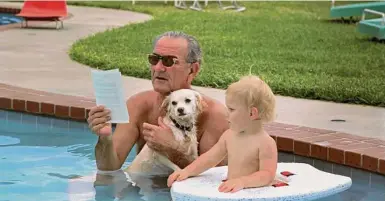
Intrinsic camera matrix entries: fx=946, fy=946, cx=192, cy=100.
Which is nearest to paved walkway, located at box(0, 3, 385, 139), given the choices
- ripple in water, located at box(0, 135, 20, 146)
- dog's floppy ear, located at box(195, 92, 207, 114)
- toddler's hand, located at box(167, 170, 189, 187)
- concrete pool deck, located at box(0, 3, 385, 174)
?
concrete pool deck, located at box(0, 3, 385, 174)

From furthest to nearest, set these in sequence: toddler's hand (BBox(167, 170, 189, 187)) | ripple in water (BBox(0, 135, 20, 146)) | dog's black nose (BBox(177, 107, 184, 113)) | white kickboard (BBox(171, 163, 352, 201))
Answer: ripple in water (BBox(0, 135, 20, 146)) → dog's black nose (BBox(177, 107, 184, 113)) → toddler's hand (BBox(167, 170, 189, 187)) → white kickboard (BBox(171, 163, 352, 201))

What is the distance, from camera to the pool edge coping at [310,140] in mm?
6008

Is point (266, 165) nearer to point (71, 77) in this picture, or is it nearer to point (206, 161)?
point (206, 161)

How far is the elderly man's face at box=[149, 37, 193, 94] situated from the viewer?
5086mm

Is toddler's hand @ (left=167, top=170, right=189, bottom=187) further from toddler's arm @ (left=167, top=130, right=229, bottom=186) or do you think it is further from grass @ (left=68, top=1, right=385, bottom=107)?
grass @ (left=68, top=1, right=385, bottom=107)

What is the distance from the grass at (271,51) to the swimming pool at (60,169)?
2062 millimetres

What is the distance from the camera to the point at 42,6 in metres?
15.8

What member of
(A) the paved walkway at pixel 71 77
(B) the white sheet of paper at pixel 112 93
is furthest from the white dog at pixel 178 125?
(A) the paved walkway at pixel 71 77

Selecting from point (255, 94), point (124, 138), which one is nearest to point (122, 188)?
point (124, 138)

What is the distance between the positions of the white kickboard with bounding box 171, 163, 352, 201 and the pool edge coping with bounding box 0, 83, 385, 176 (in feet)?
2.73

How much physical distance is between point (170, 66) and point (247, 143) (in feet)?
2.10

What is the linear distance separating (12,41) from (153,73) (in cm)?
874

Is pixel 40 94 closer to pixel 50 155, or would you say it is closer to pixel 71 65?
pixel 50 155

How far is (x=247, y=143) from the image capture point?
4.77 m
